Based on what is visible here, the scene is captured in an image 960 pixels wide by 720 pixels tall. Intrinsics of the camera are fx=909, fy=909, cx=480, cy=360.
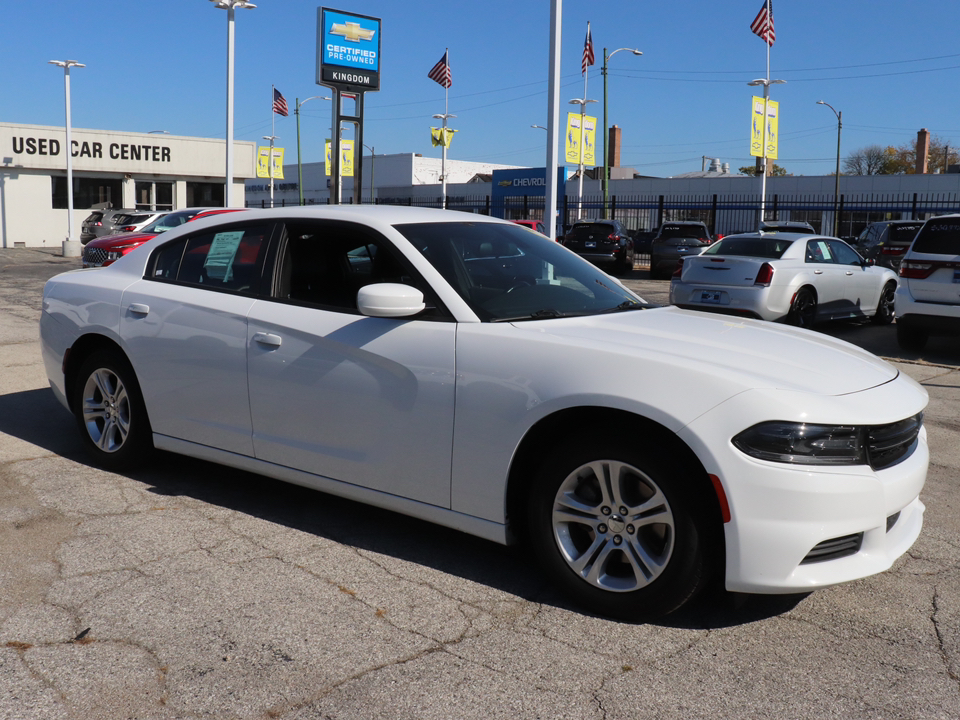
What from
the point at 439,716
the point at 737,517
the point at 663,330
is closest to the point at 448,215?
the point at 663,330

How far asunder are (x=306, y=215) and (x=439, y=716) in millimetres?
2687

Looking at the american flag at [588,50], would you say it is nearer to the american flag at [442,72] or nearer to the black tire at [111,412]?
the american flag at [442,72]

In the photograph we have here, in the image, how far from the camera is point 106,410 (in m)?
5.30

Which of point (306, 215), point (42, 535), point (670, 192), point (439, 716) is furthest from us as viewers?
point (670, 192)

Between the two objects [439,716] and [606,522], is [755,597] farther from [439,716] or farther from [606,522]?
[439,716]

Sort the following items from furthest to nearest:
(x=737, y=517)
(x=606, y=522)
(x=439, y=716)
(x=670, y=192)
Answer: (x=670, y=192) → (x=606, y=522) → (x=737, y=517) → (x=439, y=716)

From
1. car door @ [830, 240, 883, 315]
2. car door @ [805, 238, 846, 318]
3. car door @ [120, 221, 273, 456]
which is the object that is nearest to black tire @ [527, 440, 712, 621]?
car door @ [120, 221, 273, 456]

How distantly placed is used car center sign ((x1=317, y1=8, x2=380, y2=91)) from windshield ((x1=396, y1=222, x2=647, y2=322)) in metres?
16.2

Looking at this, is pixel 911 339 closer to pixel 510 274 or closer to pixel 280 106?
pixel 510 274

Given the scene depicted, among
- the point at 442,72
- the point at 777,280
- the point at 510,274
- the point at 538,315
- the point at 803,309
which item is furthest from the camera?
the point at 442,72

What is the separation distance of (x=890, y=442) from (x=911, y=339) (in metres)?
8.65

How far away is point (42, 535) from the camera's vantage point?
4.28 m

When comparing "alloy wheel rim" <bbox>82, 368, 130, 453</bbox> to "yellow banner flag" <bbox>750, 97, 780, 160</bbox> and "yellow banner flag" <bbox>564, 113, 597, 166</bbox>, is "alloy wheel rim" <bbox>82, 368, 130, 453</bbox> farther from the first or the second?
"yellow banner flag" <bbox>564, 113, 597, 166</bbox>

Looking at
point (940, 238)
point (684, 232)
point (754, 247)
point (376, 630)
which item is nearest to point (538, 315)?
point (376, 630)
